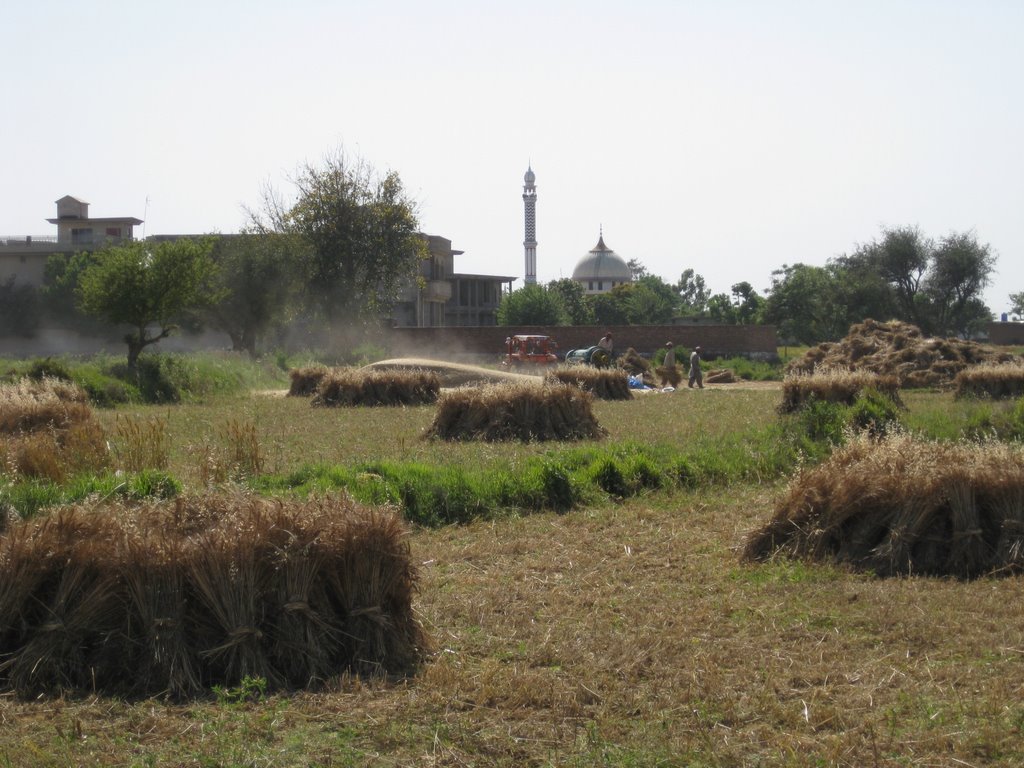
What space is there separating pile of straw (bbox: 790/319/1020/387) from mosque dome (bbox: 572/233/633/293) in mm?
101432

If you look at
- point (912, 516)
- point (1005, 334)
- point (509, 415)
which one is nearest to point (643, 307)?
point (1005, 334)

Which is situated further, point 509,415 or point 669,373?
point 669,373

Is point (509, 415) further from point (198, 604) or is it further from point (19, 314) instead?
point (19, 314)

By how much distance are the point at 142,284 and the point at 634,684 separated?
27.1 meters

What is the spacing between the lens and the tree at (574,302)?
92688mm

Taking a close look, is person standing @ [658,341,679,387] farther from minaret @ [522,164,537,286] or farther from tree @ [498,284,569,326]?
minaret @ [522,164,537,286]

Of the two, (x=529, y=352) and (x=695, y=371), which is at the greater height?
(x=529, y=352)

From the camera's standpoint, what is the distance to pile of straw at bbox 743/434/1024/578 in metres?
8.55

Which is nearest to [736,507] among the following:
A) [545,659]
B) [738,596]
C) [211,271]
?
[738,596]

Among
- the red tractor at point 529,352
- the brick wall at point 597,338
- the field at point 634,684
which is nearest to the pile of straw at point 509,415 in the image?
the field at point 634,684

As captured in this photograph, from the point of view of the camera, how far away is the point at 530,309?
80000mm

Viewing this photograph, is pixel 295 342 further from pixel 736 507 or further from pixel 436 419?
pixel 736 507

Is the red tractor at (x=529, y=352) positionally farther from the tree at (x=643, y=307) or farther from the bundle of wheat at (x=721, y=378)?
the tree at (x=643, y=307)

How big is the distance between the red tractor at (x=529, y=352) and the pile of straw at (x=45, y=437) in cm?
2839
